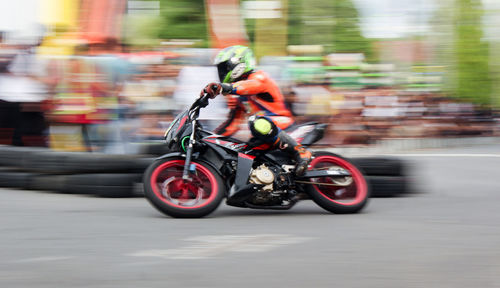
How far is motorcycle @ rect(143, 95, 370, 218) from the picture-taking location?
640cm

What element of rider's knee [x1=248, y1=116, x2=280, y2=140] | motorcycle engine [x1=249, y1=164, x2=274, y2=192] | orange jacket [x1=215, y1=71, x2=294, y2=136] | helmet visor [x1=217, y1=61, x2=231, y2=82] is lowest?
motorcycle engine [x1=249, y1=164, x2=274, y2=192]

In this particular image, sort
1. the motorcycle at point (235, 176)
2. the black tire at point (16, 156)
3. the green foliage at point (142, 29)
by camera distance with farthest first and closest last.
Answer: the green foliage at point (142, 29), the black tire at point (16, 156), the motorcycle at point (235, 176)

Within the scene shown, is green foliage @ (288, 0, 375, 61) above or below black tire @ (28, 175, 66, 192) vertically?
above

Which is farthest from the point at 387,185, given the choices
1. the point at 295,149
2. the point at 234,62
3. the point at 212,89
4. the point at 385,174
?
the point at 212,89

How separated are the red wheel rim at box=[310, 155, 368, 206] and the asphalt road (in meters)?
0.21

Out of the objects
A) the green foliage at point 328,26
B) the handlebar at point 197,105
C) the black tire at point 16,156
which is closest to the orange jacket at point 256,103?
the handlebar at point 197,105

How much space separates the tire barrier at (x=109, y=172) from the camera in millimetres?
8055

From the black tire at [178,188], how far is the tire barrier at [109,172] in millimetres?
1561

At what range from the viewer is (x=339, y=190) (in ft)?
22.7

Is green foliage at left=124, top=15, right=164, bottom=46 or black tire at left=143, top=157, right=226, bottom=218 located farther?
green foliage at left=124, top=15, right=164, bottom=46

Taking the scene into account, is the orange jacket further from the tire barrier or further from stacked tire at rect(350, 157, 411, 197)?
stacked tire at rect(350, 157, 411, 197)

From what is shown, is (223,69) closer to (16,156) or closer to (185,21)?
(16,156)

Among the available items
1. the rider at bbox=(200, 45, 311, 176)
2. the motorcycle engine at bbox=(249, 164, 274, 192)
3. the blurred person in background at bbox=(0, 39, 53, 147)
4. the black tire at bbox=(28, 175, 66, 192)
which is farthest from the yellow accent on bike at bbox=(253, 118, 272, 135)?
the blurred person in background at bbox=(0, 39, 53, 147)

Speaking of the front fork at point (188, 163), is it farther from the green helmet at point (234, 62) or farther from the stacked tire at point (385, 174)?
the stacked tire at point (385, 174)
